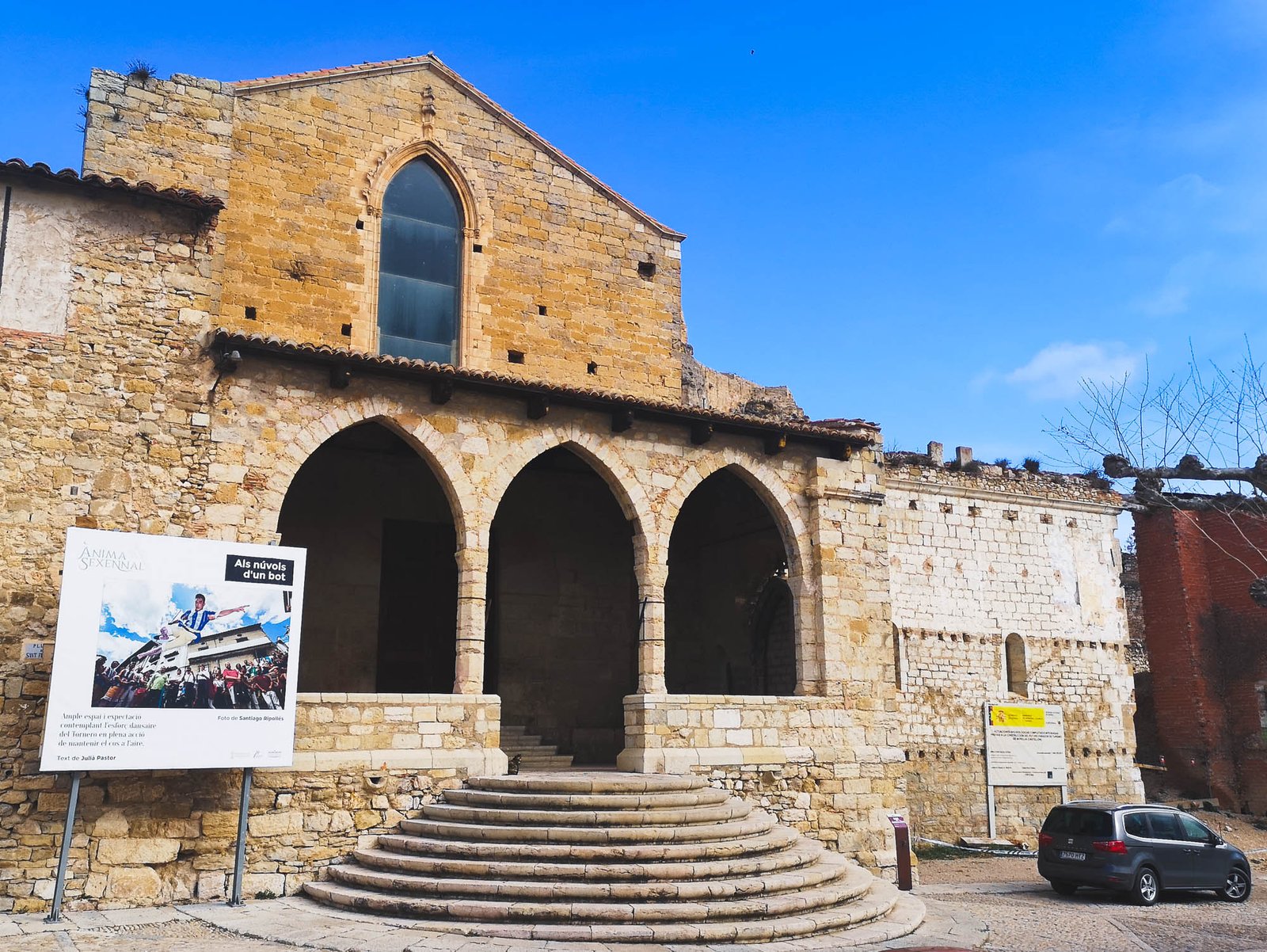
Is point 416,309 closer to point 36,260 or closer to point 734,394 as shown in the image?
point 36,260

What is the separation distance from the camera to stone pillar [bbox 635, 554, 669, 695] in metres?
12.6

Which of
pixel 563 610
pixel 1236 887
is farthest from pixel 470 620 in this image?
pixel 1236 887

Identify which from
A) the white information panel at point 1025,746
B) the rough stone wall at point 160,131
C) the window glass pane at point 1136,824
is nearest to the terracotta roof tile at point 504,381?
the rough stone wall at point 160,131

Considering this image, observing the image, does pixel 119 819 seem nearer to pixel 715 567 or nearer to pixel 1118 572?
pixel 715 567

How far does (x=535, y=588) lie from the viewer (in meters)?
15.6

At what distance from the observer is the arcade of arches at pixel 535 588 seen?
46.6ft

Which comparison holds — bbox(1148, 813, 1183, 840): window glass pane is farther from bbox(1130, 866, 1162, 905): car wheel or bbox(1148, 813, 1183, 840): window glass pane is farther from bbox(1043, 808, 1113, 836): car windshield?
bbox(1043, 808, 1113, 836): car windshield

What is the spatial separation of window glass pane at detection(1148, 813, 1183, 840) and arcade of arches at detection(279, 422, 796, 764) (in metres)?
5.99

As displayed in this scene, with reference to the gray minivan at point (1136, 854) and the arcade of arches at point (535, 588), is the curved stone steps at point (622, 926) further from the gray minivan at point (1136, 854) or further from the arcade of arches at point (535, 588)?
the arcade of arches at point (535, 588)

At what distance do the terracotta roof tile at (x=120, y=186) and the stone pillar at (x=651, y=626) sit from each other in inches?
256

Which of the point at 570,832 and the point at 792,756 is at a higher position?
the point at 792,756

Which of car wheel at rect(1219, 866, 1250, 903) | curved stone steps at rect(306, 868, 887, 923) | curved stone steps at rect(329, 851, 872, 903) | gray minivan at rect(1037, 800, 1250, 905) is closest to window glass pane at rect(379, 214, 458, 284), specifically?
curved stone steps at rect(329, 851, 872, 903)

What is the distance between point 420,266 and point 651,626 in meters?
6.41

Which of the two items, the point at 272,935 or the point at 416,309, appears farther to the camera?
the point at 416,309
